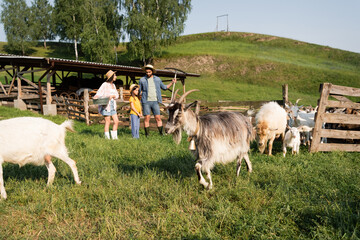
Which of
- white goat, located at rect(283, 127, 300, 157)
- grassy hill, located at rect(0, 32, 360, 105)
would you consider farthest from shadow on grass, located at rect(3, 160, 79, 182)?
grassy hill, located at rect(0, 32, 360, 105)

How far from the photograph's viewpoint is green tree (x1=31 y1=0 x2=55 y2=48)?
54250mm

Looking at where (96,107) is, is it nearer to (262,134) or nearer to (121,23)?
(262,134)

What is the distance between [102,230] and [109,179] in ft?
4.97

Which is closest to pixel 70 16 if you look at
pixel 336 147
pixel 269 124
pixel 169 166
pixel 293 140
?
pixel 269 124

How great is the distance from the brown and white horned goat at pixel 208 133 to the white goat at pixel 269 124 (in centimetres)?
→ 206

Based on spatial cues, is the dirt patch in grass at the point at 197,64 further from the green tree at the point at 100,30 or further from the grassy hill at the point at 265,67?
the green tree at the point at 100,30

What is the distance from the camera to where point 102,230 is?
295cm

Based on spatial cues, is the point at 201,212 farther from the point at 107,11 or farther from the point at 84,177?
the point at 107,11

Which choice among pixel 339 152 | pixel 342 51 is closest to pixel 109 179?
pixel 339 152

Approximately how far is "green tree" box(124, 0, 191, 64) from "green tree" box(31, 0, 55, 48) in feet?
101

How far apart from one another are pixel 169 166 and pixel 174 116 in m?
1.71

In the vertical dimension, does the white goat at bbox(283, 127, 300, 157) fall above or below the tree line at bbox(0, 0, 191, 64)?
below

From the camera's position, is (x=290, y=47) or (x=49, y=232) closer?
(x=49, y=232)

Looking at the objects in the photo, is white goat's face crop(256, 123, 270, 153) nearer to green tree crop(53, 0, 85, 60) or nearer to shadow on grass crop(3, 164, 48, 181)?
shadow on grass crop(3, 164, 48, 181)
